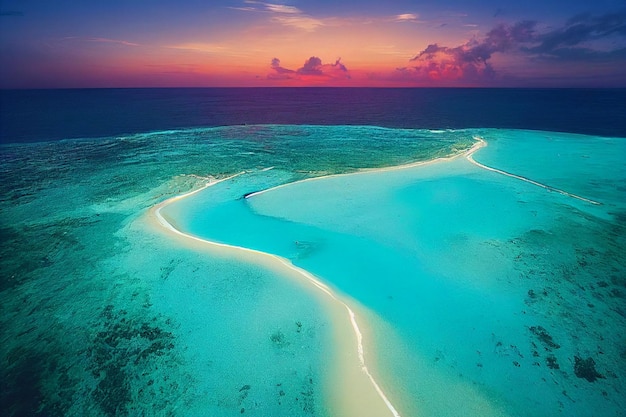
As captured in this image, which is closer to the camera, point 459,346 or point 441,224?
point 459,346

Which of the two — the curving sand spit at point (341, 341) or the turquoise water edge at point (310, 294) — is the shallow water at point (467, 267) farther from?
the curving sand spit at point (341, 341)

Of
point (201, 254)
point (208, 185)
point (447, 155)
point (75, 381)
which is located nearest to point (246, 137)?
point (208, 185)

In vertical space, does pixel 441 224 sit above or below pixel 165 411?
above

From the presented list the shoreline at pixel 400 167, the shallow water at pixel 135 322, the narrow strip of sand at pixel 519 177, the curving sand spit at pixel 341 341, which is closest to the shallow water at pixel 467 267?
the curving sand spit at pixel 341 341

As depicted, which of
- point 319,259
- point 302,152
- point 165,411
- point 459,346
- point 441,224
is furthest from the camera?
point 302,152

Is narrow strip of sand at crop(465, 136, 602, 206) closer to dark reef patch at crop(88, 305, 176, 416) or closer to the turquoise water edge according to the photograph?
the turquoise water edge

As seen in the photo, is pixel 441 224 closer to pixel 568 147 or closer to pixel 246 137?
pixel 568 147

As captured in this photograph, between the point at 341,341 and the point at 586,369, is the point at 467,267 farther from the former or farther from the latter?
the point at 341,341
